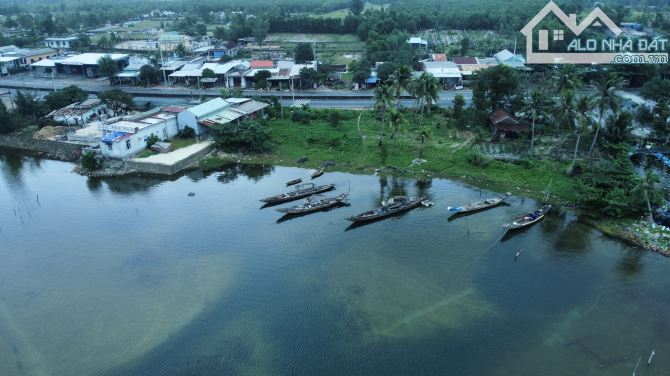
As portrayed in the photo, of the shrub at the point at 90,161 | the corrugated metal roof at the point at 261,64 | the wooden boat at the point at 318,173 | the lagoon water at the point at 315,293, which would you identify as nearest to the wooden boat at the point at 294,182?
the wooden boat at the point at 318,173

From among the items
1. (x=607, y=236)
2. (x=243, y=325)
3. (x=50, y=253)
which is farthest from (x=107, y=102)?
(x=607, y=236)

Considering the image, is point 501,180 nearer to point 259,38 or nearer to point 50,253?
point 50,253

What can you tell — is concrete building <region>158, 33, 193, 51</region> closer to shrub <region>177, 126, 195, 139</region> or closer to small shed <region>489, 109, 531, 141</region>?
shrub <region>177, 126, 195, 139</region>

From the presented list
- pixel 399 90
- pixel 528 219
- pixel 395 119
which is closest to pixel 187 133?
pixel 395 119

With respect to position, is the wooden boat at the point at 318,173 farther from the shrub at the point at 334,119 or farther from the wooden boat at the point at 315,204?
the shrub at the point at 334,119

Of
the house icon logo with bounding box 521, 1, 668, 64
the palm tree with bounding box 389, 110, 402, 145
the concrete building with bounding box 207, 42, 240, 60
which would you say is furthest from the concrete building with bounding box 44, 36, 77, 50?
the house icon logo with bounding box 521, 1, 668, 64

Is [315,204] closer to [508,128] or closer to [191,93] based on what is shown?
[508,128]
